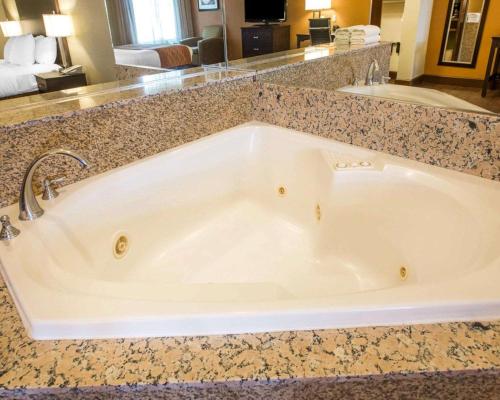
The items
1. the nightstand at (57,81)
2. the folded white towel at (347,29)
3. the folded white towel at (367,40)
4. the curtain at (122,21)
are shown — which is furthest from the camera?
the folded white towel at (347,29)

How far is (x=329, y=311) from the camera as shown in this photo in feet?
2.11

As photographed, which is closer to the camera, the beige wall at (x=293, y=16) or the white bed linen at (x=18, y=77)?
the white bed linen at (x=18, y=77)

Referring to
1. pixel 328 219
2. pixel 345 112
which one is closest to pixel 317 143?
pixel 345 112

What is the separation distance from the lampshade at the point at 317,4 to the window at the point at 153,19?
592 millimetres

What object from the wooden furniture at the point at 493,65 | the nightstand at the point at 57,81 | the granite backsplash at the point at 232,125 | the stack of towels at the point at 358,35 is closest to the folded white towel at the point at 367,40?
the stack of towels at the point at 358,35

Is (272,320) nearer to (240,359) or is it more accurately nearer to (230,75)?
(240,359)

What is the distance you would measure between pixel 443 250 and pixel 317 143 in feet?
2.11

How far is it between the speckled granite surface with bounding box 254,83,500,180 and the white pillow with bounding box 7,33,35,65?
3.14 feet

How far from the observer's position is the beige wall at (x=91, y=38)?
1.08 m

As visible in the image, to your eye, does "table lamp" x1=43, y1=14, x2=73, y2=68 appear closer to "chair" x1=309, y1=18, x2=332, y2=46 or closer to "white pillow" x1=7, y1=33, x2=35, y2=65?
"white pillow" x1=7, y1=33, x2=35, y2=65

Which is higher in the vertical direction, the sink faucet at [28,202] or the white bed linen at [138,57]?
the white bed linen at [138,57]

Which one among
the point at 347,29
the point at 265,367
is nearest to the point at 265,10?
the point at 347,29

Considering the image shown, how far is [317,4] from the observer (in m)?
1.49

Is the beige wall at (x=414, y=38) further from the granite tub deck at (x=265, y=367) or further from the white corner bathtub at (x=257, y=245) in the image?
Result: the granite tub deck at (x=265, y=367)
